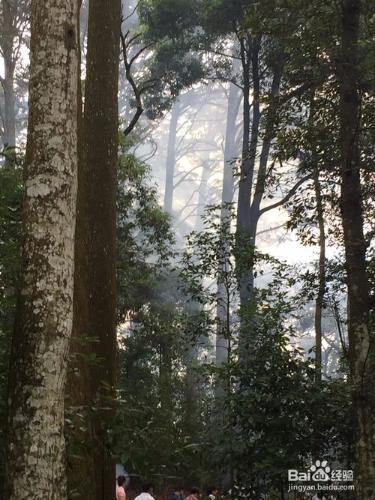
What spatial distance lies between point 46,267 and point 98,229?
9.92 ft

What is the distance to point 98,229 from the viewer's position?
20.0ft

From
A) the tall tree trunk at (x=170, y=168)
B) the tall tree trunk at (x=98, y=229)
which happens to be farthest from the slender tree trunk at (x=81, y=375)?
the tall tree trunk at (x=170, y=168)

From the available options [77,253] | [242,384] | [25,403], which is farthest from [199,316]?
[25,403]

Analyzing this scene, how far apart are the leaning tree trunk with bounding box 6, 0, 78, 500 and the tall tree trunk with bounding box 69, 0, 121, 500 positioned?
1776 millimetres

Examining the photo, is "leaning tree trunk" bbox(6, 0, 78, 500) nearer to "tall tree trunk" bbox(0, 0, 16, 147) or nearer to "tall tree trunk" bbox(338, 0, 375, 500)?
"tall tree trunk" bbox(338, 0, 375, 500)

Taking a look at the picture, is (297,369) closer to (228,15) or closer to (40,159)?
(40,159)

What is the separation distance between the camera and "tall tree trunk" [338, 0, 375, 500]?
6.76m

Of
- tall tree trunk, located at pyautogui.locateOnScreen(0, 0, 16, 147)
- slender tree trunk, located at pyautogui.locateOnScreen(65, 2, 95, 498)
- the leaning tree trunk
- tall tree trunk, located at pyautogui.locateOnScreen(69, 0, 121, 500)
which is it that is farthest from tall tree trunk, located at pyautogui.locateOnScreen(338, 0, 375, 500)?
tall tree trunk, located at pyautogui.locateOnScreen(0, 0, 16, 147)

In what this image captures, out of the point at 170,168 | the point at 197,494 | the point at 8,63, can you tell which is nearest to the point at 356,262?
the point at 197,494

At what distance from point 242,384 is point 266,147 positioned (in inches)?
335

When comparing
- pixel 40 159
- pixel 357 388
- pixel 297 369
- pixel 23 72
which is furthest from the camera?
pixel 23 72

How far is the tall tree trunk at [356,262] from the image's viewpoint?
6758mm

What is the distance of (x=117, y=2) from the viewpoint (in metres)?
7.11

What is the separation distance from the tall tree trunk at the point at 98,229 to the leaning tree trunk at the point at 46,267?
1.78m
